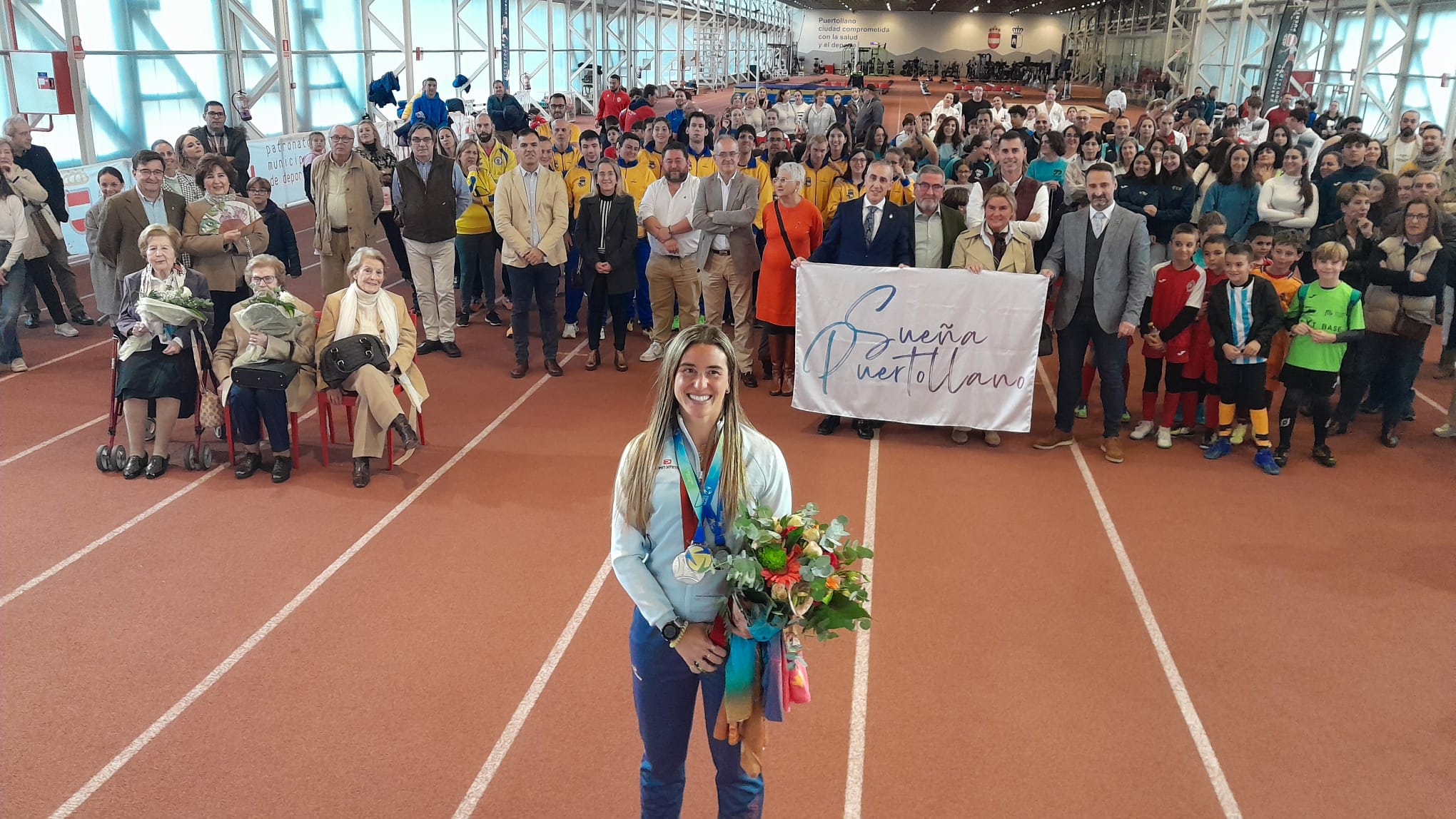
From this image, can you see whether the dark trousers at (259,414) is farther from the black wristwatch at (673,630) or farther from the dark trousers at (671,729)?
the black wristwatch at (673,630)

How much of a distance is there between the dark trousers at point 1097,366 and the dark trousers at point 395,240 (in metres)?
6.66

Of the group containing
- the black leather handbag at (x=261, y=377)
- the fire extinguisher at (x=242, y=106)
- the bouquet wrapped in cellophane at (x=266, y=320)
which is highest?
the fire extinguisher at (x=242, y=106)

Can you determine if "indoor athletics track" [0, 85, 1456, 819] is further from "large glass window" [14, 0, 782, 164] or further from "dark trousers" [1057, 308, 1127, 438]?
"large glass window" [14, 0, 782, 164]

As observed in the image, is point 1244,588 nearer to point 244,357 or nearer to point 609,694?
point 609,694

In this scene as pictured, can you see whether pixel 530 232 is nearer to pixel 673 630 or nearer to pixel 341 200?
pixel 341 200

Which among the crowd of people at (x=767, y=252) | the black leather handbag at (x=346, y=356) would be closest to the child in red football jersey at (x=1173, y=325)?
the crowd of people at (x=767, y=252)

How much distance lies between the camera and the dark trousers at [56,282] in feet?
30.9

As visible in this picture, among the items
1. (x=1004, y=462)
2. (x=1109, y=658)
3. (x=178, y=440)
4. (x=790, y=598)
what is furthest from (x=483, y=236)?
(x=790, y=598)

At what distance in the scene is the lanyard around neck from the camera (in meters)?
2.88

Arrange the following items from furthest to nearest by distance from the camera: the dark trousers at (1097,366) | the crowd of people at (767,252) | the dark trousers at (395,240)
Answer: the dark trousers at (395,240), the dark trousers at (1097,366), the crowd of people at (767,252)

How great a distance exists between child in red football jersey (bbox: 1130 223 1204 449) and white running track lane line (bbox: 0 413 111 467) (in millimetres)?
7949

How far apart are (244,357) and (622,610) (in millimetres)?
3255

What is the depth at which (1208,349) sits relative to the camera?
7.43 meters

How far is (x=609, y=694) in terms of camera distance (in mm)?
4473
